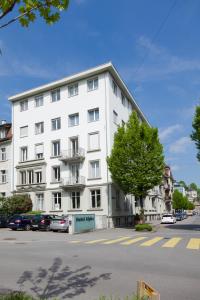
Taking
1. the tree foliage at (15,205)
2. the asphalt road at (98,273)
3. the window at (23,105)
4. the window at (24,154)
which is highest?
the window at (23,105)

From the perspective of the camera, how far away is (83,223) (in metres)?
31.5

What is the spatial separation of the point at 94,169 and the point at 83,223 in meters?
8.45

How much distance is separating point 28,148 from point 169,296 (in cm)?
3836

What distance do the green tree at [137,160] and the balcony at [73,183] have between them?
4100mm

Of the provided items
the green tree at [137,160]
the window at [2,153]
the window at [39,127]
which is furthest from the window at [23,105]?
the green tree at [137,160]

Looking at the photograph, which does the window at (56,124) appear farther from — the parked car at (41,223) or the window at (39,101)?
the parked car at (41,223)

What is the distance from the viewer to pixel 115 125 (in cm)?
4072

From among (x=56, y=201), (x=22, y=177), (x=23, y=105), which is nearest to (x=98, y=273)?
(x=56, y=201)

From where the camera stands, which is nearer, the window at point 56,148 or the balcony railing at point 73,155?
the balcony railing at point 73,155

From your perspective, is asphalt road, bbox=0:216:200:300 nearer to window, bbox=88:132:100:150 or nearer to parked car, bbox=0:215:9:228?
parked car, bbox=0:215:9:228

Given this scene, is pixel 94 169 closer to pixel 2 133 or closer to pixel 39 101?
pixel 39 101

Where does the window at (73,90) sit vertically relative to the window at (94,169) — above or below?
above

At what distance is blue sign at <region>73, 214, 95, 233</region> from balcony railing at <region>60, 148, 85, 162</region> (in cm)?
759

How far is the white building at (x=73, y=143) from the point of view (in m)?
38.2
